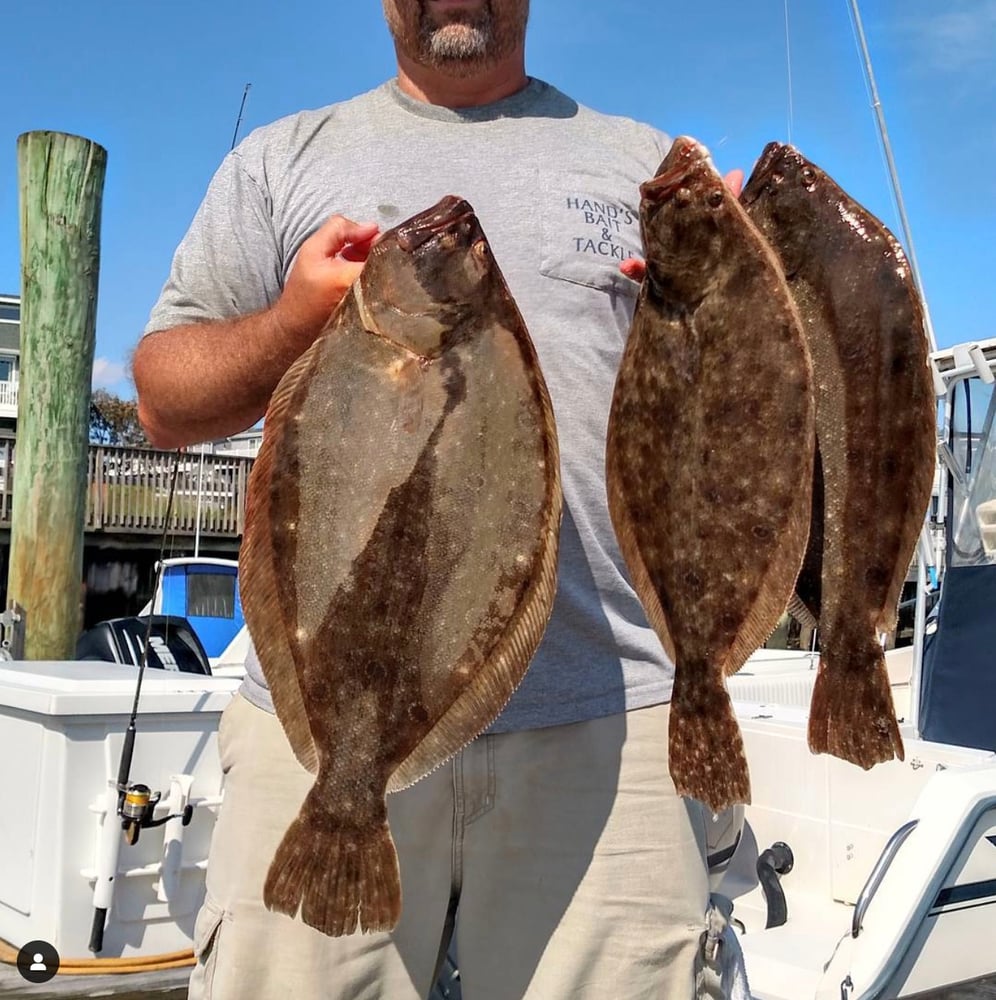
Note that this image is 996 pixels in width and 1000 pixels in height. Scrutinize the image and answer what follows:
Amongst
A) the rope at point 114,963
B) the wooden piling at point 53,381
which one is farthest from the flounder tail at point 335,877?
the wooden piling at point 53,381

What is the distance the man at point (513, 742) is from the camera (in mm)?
2189

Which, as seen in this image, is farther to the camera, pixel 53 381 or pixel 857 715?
pixel 53 381

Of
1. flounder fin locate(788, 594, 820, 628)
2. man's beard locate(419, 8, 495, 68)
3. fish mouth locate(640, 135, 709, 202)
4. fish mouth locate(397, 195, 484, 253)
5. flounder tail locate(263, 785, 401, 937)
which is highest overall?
man's beard locate(419, 8, 495, 68)

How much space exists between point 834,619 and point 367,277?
3.01 ft

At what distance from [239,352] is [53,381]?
15.3 feet

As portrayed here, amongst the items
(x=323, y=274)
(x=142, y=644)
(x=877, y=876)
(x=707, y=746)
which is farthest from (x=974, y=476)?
(x=323, y=274)

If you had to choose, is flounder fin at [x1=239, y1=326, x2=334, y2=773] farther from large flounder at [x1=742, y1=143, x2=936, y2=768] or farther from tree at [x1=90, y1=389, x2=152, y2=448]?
tree at [x1=90, y1=389, x2=152, y2=448]

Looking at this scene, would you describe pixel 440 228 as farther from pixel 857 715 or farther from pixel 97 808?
pixel 97 808

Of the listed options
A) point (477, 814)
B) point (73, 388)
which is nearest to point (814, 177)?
point (477, 814)

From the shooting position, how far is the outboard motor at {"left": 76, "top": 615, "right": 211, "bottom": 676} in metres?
6.73

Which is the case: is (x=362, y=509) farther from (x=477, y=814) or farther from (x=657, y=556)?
(x=477, y=814)

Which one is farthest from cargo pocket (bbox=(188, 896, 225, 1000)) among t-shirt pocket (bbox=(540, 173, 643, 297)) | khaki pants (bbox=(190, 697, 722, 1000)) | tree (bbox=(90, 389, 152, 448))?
tree (bbox=(90, 389, 152, 448))

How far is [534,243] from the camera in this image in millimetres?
2324

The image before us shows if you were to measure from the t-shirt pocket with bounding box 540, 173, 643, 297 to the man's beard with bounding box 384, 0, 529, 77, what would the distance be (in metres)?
0.34
